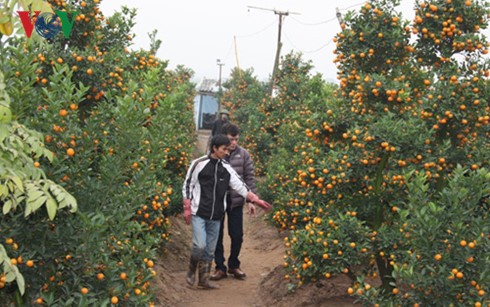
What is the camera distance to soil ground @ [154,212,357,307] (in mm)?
7121

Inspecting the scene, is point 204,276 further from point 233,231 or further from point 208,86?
point 208,86

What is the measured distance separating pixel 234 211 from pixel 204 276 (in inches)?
38.4

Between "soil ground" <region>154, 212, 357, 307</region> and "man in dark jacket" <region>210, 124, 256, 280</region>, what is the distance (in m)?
0.17

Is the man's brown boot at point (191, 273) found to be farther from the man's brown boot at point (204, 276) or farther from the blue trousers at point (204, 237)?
the blue trousers at point (204, 237)

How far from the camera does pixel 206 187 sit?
23.9 ft

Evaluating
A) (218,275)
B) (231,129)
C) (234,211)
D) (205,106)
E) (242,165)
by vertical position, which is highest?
(205,106)

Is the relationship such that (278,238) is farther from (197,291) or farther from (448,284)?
(448,284)

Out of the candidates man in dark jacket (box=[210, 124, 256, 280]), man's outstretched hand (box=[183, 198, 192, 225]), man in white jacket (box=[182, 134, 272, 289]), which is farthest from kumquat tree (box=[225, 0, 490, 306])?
man in dark jacket (box=[210, 124, 256, 280])

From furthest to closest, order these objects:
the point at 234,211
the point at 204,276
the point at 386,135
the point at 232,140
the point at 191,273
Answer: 1. the point at 232,140
2. the point at 234,211
3. the point at 191,273
4. the point at 204,276
5. the point at 386,135

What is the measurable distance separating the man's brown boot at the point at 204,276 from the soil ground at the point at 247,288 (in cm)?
6

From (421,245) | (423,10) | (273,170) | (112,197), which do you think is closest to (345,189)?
(421,245)

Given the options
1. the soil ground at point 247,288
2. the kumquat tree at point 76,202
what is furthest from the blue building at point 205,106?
the kumquat tree at point 76,202

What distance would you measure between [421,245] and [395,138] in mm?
1278

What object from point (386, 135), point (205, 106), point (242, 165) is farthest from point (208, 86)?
point (386, 135)
